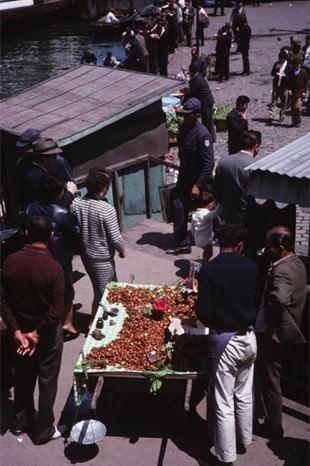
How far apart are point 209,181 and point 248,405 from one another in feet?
12.5

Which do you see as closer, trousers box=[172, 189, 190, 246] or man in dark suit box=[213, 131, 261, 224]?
man in dark suit box=[213, 131, 261, 224]

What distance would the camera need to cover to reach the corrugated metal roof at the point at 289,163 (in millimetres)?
5512

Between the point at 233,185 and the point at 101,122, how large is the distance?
7.18ft

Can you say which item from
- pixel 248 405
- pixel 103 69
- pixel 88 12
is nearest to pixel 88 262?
pixel 248 405

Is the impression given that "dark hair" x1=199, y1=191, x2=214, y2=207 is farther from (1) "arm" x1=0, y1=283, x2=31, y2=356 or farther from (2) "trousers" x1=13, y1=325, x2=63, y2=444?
(1) "arm" x1=0, y1=283, x2=31, y2=356

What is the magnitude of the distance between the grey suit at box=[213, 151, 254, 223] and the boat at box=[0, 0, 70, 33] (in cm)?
3297

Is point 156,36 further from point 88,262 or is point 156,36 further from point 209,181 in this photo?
point 88,262

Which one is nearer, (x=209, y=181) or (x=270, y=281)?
(x=270, y=281)

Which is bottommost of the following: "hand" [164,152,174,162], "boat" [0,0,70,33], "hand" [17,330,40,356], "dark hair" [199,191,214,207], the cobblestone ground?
"boat" [0,0,70,33]

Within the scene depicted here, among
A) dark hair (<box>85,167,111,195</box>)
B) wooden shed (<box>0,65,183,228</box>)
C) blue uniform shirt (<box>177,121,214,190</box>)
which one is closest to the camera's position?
dark hair (<box>85,167,111,195</box>)

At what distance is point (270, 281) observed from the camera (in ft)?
17.0

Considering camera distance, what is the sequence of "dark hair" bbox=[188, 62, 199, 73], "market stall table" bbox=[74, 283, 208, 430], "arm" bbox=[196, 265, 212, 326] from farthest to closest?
"dark hair" bbox=[188, 62, 199, 73], "market stall table" bbox=[74, 283, 208, 430], "arm" bbox=[196, 265, 212, 326]

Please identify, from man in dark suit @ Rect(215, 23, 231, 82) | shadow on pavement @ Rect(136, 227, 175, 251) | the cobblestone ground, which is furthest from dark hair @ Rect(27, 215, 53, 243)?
man in dark suit @ Rect(215, 23, 231, 82)

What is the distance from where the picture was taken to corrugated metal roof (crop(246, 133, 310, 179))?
5.51 metres
